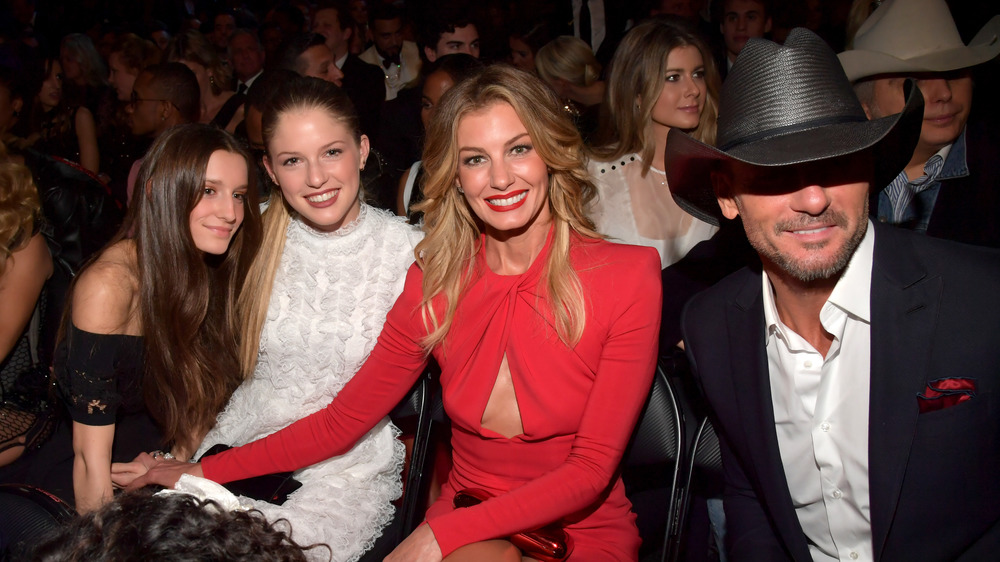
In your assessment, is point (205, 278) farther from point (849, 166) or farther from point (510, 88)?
point (849, 166)

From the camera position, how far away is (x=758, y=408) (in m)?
1.96

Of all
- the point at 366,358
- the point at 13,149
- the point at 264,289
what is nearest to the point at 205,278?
the point at 264,289

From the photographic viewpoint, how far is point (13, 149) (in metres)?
3.34

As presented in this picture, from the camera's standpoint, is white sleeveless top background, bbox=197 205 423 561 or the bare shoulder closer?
the bare shoulder

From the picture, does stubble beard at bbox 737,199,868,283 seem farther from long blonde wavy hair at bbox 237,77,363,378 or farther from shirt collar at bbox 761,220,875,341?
long blonde wavy hair at bbox 237,77,363,378

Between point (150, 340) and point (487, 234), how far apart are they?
115cm

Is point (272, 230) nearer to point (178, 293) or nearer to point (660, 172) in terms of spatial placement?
point (178, 293)

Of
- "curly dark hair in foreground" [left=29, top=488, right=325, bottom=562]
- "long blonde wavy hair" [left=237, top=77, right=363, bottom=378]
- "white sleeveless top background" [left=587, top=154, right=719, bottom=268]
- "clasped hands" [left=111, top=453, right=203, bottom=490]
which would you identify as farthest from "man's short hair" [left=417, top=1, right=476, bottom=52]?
"curly dark hair in foreground" [left=29, top=488, right=325, bottom=562]

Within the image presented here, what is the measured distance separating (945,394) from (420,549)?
1316 millimetres

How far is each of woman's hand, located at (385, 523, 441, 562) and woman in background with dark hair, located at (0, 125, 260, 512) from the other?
3.23 feet

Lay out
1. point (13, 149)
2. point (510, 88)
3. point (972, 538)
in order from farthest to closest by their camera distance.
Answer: point (13, 149) < point (510, 88) < point (972, 538)

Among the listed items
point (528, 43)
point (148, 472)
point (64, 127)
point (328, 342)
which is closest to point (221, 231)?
point (328, 342)

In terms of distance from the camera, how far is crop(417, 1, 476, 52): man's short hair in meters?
4.57

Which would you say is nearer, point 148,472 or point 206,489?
point 206,489
